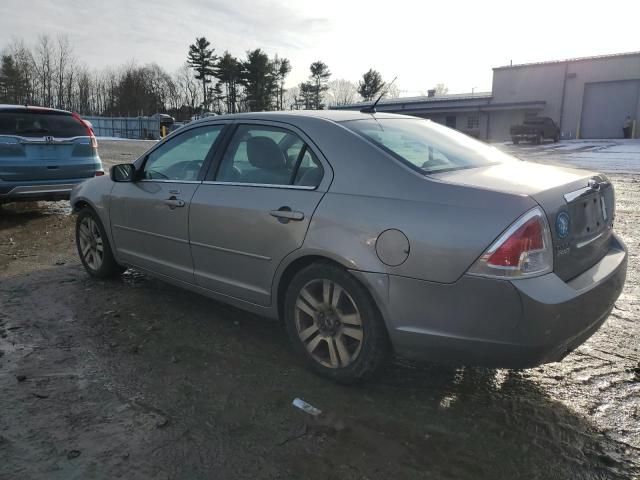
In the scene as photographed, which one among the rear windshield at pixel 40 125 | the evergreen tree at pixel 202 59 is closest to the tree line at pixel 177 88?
the evergreen tree at pixel 202 59

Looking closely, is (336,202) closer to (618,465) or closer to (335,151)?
(335,151)

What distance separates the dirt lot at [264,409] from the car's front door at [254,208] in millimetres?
541

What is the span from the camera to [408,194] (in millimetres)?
2643

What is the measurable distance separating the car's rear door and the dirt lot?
400 cm

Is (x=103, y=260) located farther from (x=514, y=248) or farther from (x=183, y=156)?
(x=514, y=248)

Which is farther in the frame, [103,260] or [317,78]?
[317,78]

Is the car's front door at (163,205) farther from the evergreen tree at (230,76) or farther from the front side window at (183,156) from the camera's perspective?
the evergreen tree at (230,76)

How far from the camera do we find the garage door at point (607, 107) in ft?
117

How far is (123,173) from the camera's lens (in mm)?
4469

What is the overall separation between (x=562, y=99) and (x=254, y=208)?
41.6m

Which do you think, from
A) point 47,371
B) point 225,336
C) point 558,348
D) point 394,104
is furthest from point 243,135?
point 394,104

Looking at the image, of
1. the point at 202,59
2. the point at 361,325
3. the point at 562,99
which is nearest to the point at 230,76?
the point at 202,59

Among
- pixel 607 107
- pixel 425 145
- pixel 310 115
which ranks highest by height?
pixel 607 107

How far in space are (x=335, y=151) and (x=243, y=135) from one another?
941mm
